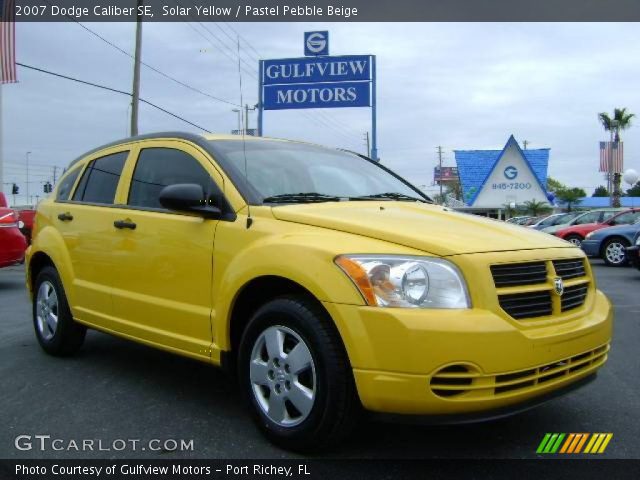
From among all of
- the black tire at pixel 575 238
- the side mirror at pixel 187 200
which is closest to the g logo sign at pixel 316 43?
the black tire at pixel 575 238

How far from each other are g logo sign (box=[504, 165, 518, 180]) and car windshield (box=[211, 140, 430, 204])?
45.9 meters

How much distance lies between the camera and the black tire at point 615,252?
1416 cm

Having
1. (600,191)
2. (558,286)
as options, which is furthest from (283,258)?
(600,191)

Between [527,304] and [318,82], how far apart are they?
19615 mm

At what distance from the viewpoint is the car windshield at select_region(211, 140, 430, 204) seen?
3713 mm

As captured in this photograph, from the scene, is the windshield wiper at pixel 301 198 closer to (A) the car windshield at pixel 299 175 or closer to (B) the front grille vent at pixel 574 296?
(A) the car windshield at pixel 299 175

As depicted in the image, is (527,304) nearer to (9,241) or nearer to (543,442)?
(543,442)

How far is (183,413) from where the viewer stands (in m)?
3.71

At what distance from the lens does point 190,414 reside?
12.1 ft

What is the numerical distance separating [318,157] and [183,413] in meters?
1.95

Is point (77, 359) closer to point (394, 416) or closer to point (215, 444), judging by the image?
point (215, 444)

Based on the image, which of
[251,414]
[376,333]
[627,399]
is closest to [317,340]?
[376,333]

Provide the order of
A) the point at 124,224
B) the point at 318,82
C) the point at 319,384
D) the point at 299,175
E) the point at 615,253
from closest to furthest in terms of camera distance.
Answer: the point at 319,384, the point at 299,175, the point at 124,224, the point at 615,253, the point at 318,82

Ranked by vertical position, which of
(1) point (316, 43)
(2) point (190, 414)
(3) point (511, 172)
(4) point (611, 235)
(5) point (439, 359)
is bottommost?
(2) point (190, 414)
